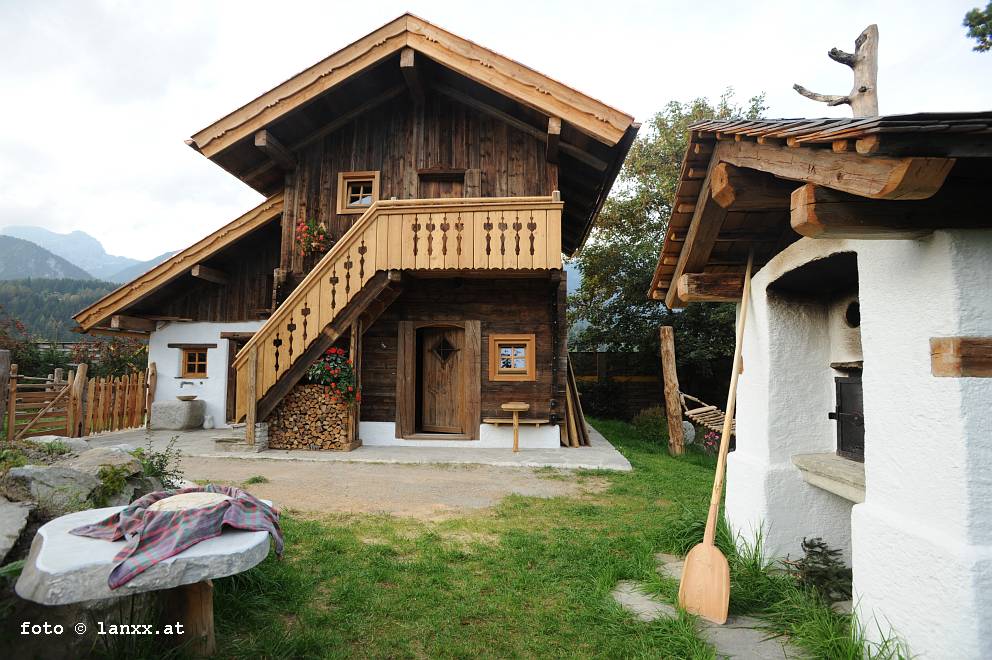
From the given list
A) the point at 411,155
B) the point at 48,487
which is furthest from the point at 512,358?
the point at 48,487

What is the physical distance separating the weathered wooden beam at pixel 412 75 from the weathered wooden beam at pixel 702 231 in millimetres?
7538

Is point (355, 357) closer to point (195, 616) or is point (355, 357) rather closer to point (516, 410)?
point (516, 410)

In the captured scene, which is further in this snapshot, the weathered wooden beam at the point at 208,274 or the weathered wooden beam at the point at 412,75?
the weathered wooden beam at the point at 208,274

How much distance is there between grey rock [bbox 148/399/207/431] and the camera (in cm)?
1258

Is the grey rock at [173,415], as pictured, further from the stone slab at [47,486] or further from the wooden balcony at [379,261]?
the stone slab at [47,486]

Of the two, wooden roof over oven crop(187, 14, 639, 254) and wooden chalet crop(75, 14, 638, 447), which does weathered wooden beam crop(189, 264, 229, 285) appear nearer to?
wooden chalet crop(75, 14, 638, 447)

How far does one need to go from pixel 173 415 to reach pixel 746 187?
13097 millimetres

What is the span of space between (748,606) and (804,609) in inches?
15.0

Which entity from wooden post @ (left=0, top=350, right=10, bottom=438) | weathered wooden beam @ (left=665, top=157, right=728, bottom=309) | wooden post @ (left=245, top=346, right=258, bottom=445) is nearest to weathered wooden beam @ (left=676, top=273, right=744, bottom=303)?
weathered wooden beam @ (left=665, top=157, right=728, bottom=309)

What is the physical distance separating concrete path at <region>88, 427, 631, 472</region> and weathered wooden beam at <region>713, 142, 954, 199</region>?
20.6 ft

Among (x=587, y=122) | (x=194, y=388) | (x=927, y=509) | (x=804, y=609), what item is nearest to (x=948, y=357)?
(x=927, y=509)

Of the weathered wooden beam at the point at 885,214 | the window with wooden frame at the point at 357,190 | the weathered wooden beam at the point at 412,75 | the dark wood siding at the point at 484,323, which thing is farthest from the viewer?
the window with wooden frame at the point at 357,190

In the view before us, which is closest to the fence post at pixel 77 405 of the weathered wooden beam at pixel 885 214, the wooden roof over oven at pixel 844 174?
the wooden roof over oven at pixel 844 174

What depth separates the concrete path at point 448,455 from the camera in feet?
28.8
